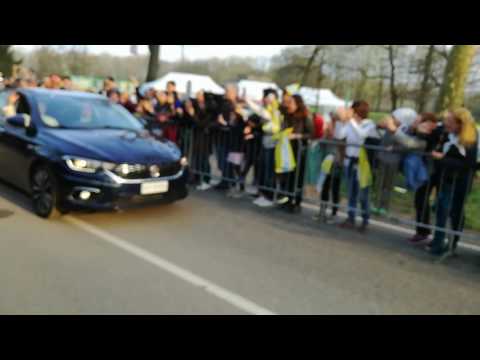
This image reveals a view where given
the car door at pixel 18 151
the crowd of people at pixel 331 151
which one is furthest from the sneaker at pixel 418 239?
the car door at pixel 18 151

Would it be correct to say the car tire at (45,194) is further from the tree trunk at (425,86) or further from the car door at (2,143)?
the tree trunk at (425,86)

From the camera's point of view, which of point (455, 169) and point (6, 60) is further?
point (6, 60)

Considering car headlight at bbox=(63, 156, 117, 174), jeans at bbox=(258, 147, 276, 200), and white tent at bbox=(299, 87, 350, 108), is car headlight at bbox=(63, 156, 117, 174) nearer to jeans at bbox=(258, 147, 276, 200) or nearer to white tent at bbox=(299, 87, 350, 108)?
jeans at bbox=(258, 147, 276, 200)

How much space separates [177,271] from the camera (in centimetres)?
455

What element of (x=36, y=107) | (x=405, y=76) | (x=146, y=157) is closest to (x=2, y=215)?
(x=36, y=107)

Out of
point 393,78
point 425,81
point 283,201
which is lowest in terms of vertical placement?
point 283,201

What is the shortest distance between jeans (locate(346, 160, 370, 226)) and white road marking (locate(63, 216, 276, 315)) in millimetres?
2960

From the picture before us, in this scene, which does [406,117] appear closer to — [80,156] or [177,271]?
[177,271]

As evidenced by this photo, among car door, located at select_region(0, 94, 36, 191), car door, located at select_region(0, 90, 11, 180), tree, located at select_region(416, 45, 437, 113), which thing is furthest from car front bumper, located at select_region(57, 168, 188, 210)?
tree, located at select_region(416, 45, 437, 113)

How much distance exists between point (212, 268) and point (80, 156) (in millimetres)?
2375

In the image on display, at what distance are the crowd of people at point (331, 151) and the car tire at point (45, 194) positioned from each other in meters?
2.04

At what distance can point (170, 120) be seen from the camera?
930 cm

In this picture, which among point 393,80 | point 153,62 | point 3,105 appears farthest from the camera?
point 393,80

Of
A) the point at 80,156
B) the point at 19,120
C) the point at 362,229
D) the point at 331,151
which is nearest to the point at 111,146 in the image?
the point at 80,156
